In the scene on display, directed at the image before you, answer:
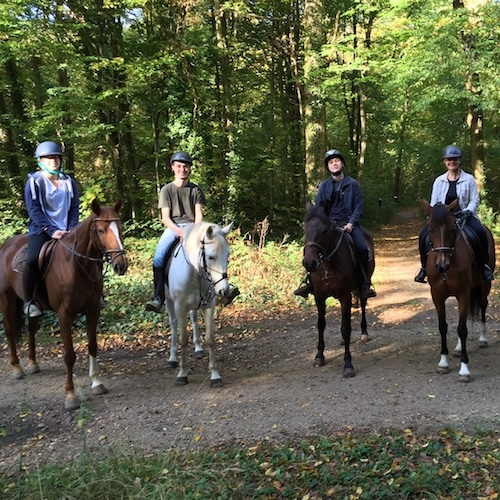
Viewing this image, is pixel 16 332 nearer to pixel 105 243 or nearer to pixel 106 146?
pixel 105 243

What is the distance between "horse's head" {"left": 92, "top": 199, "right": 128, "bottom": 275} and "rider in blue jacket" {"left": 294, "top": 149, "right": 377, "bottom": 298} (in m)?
2.93

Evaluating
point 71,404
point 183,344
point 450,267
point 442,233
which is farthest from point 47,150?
point 450,267

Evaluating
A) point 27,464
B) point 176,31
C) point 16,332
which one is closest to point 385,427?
point 27,464

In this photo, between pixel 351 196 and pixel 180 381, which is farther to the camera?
pixel 351 196

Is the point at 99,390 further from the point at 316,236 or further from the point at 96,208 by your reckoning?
the point at 316,236

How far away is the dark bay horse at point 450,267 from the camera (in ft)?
19.0

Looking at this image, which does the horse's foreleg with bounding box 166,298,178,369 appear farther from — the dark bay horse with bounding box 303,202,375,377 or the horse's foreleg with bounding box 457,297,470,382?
the horse's foreleg with bounding box 457,297,470,382

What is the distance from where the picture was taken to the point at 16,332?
6934 mm

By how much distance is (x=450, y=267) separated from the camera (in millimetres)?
5953

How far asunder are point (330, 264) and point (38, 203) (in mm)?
4034

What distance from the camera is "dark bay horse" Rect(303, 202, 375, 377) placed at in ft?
19.2

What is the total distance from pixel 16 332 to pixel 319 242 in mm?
4861

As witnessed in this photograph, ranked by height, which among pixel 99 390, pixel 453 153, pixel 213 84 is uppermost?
pixel 213 84

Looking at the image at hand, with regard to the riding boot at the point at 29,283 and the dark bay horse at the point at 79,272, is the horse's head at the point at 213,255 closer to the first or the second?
the dark bay horse at the point at 79,272
